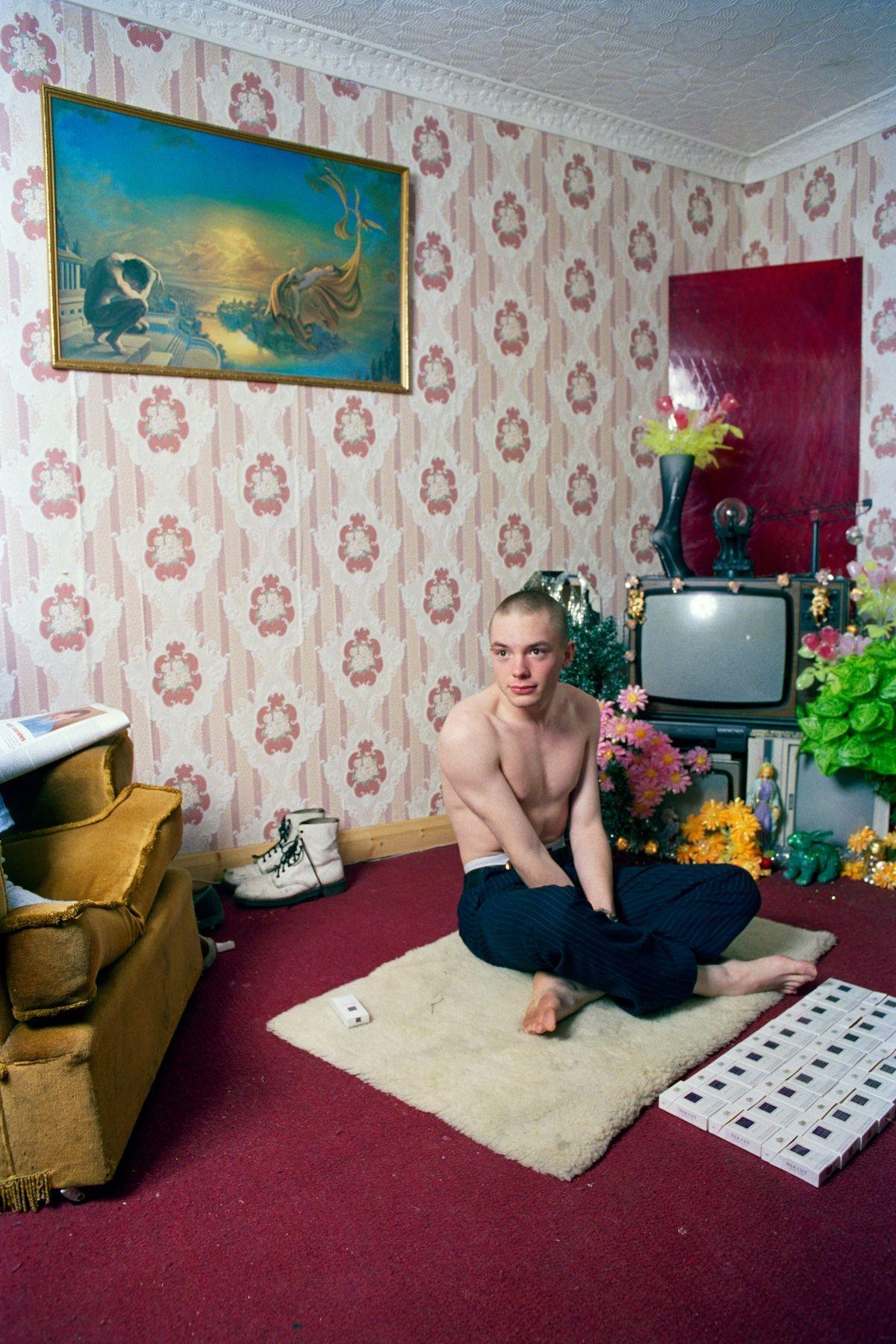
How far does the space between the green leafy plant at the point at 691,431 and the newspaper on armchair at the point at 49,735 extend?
2539 millimetres

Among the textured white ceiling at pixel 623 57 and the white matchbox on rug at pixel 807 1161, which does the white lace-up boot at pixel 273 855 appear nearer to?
the white matchbox on rug at pixel 807 1161

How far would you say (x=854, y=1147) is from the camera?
68.2 inches

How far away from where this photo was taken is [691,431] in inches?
151

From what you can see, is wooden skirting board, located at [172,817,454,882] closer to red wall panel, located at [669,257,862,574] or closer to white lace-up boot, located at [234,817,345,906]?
white lace-up boot, located at [234,817,345,906]

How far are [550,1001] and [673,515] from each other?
232 centimetres

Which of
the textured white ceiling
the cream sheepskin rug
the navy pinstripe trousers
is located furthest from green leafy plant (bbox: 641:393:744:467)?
the cream sheepskin rug

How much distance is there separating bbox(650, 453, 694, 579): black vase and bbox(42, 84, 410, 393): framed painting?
115 cm

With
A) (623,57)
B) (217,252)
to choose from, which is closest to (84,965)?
(217,252)

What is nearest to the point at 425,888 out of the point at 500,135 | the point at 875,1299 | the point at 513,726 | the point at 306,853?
the point at 306,853

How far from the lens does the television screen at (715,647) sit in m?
3.43

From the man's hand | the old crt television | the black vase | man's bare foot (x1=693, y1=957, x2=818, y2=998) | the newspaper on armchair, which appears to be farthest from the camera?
the black vase

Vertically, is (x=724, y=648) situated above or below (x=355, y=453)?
below

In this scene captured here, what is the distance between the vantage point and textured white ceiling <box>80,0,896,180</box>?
316 centimetres

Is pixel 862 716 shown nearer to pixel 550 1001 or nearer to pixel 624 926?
pixel 624 926
